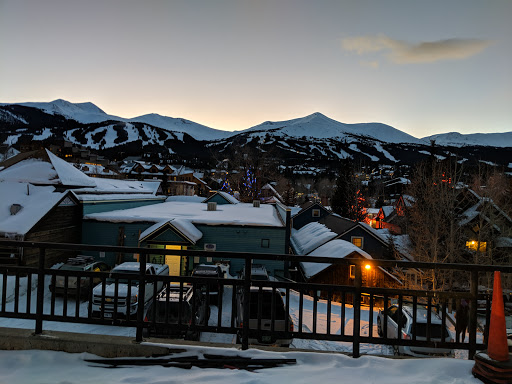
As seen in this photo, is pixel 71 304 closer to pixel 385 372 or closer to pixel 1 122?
pixel 385 372

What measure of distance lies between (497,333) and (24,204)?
19038 mm

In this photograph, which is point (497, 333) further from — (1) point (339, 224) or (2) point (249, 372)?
(1) point (339, 224)

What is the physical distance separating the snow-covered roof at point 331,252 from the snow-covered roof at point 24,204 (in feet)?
51.5

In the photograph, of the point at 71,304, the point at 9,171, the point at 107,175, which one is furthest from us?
the point at 107,175

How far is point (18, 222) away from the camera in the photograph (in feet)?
47.6

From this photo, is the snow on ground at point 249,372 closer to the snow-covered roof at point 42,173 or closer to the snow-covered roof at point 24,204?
the snow-covered roof at point 24,204

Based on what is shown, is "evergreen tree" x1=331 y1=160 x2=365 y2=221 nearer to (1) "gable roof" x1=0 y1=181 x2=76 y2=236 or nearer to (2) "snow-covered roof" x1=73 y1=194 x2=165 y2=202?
(2) "snow-covered roof" x1=73 y1=194 x2=165 y2=202

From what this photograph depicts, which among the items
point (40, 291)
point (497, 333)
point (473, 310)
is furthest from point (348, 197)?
point (40, 291)

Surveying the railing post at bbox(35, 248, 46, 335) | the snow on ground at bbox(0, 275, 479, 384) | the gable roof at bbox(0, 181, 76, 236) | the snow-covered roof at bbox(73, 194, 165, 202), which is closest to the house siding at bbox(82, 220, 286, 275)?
the snow-covered roof at bbox(73, 194, 165, 202)

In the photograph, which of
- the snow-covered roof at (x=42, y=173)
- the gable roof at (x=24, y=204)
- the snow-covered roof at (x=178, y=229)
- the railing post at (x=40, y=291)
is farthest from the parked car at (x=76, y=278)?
the snow-covered roof at (x=42, y=173)

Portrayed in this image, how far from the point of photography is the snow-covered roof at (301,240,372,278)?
1972 cm

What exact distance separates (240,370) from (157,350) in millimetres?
943

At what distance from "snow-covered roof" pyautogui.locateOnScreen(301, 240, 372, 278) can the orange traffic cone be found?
16.6 metres

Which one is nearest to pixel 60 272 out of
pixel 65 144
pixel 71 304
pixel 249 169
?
pixel 71 304
